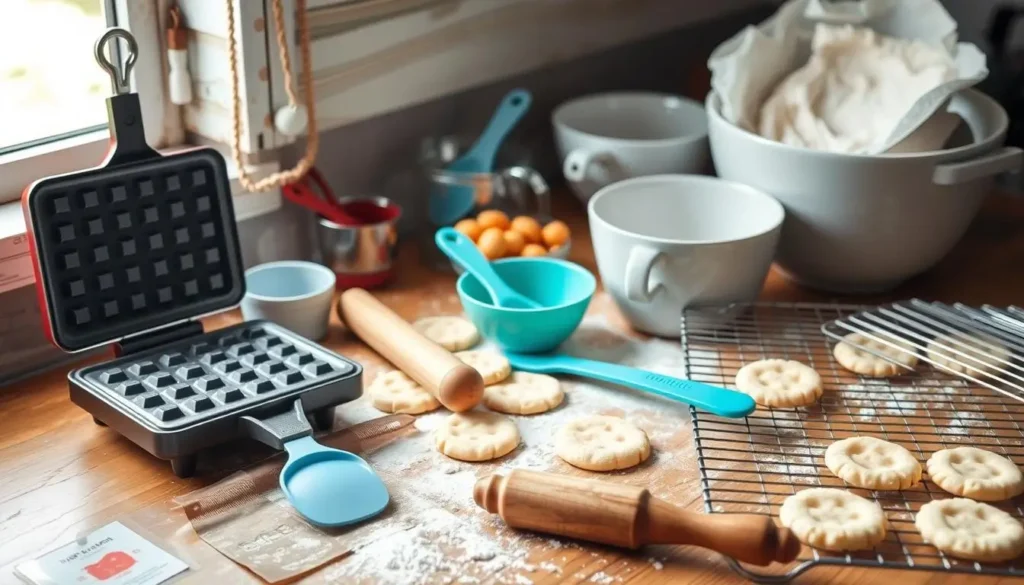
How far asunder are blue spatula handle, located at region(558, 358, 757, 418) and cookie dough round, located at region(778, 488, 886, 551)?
0.11 m

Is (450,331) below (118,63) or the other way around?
below

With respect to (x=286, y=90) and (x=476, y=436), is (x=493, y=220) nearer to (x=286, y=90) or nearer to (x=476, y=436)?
(x=286, y=90)

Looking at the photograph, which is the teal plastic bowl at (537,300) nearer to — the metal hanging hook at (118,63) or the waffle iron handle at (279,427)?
the waffle iron handle at (279,427)

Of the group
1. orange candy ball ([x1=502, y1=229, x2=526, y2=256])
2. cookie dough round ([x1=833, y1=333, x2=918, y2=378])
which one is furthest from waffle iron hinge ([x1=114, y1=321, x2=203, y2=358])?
cookie dough round ([x1=833, y1=333, x2=918, y2=378])

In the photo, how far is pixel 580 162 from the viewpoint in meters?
1.30

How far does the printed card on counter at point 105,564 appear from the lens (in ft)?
2.51

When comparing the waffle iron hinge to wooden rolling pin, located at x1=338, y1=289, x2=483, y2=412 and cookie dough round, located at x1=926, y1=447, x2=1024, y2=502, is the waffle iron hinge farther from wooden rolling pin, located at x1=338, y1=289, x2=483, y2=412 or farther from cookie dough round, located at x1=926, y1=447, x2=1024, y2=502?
cookie dough round, located at x1=926, y1=447, x2=1024, y2=502

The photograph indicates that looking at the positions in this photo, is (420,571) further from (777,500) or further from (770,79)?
(770,79)

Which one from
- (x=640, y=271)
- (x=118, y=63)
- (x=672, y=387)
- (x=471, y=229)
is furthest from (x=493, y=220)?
(x=118, y=63)

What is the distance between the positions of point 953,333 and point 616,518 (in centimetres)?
48

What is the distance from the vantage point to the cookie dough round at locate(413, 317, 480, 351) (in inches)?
43.4

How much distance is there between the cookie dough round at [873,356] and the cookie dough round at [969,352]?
2cm

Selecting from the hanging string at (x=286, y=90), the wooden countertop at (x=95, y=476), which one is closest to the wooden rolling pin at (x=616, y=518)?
the wooden countertop at (x=95, y=476)

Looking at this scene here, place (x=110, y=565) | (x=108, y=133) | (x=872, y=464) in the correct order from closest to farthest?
1. (x=110, y=565)
2. (x=872, y=464)
3. (x=108, y=133)
